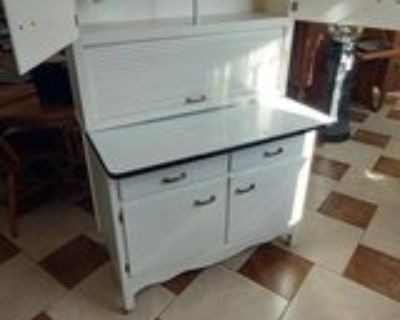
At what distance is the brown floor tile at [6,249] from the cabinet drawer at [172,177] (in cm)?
98

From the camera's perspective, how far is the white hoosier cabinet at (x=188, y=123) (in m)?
1.43

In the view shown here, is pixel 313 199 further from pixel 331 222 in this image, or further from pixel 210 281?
pixel 210 281

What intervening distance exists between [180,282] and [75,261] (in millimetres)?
550

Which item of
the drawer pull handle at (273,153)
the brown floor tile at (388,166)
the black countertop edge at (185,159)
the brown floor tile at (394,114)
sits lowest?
the brown floor tile at (388,166)

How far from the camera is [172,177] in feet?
4.69

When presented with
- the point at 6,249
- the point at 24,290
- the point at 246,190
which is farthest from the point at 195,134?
the point at 6,249

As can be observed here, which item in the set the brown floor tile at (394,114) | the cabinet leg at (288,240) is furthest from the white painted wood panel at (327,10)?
the brown floor tile at (394,114)

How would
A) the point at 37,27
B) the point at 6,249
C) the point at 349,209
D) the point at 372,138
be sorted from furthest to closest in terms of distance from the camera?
the point at 372,138, the point at 349,209, the point at 6,249, the point at 37,27

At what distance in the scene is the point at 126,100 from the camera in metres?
1.60

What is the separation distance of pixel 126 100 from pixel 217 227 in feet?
→ 2.17

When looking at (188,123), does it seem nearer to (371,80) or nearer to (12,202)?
(12,202)

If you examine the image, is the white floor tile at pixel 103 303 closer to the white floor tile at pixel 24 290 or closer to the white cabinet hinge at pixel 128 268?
the white floor tile at pixel 24 290

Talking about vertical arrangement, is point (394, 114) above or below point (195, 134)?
below

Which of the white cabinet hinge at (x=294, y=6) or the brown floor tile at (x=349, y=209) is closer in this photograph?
the white cabinet hinge at (x=294, y=6)
